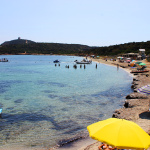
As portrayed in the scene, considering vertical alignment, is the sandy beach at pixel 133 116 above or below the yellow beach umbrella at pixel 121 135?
below

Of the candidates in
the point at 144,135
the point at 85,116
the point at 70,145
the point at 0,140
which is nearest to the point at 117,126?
the point at 144,135

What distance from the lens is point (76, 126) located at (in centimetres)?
1328

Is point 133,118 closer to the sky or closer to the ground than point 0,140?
closer to the sky

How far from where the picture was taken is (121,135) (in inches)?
215

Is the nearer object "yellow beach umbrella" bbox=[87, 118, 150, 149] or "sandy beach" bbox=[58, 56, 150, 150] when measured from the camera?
"yellow beach umbrella" bbox=[87, 118, 150, 149]

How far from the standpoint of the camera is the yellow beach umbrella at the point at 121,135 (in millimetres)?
5277

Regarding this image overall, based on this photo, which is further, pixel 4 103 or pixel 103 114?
pixel 4 103

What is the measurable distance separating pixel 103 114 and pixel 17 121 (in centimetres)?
747

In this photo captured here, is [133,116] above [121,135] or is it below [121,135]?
below

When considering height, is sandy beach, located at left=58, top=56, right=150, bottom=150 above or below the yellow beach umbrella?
below

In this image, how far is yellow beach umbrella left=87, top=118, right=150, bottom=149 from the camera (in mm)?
5277

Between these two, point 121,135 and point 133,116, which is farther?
point 133,116

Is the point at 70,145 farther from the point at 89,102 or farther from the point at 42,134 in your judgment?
the point at 89,102

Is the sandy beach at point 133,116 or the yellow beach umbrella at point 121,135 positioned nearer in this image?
the yellow beach umbrella at point 121,135
